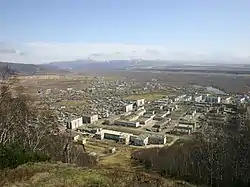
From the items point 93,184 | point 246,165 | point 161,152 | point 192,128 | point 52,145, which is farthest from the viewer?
point 192,128

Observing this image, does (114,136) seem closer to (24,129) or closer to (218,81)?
(24,129)

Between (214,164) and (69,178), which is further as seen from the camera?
(214,164)

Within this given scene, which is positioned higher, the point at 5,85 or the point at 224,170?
the point at 5,85

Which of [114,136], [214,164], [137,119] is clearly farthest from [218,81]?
[214,164]

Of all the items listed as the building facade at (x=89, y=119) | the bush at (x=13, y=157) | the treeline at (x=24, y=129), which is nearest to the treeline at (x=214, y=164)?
the treeline at (x=24, y=129)

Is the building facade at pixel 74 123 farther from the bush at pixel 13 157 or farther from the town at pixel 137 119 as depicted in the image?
the bush at pixel 13 157

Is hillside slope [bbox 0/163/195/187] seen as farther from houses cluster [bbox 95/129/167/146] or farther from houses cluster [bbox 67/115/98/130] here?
houses cluster [bbox 67/115/98/130]

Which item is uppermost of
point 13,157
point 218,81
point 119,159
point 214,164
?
point 13,157

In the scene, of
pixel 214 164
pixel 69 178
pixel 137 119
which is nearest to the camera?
pixel 69 178

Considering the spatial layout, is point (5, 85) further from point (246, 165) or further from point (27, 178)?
point (246, 165)

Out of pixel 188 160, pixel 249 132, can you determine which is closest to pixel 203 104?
pixel 249 132
